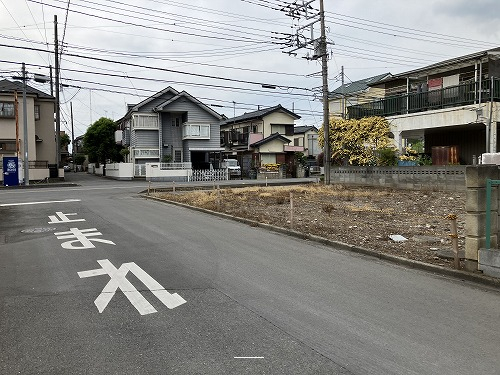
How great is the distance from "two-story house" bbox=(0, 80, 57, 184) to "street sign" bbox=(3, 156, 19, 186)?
328 cm

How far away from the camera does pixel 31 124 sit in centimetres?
3612

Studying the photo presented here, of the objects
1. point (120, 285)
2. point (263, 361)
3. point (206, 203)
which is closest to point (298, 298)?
point (263, 361)

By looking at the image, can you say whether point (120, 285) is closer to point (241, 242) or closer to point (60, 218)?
point (241, 242)

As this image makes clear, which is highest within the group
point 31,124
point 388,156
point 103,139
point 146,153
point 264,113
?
point 264,113

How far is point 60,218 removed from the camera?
1262 centimetres

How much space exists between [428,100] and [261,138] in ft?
97.2

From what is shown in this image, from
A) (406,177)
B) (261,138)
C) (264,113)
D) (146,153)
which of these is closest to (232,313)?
(406,177)

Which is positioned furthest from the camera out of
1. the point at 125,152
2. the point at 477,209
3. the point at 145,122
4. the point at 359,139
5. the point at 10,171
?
the point at 125,152

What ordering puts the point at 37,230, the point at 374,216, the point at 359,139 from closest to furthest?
the point at 37,230
the point at 374,216
the point at 359,139

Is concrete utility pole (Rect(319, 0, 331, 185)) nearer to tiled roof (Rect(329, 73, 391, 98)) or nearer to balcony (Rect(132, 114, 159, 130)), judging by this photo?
tiled roof (Rect(329, 73, 391, 98))

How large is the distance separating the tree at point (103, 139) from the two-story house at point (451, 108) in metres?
32.1

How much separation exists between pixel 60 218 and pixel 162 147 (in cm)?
3085

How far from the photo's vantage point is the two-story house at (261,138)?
4716cm

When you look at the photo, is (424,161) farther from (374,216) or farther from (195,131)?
(195,131)
